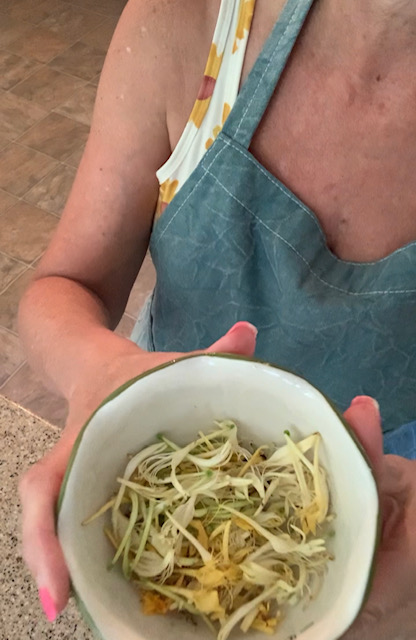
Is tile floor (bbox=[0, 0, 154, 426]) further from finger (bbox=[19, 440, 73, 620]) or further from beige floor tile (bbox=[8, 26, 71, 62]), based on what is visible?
finger (bbox=[19, 440, 73, 620])

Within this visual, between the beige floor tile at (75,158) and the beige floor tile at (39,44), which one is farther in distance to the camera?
the beige floor tile at (39,44)

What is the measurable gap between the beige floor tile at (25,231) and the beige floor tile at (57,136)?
0.26 meters

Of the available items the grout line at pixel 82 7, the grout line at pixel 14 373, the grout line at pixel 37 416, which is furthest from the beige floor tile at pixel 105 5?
the grout line at pixel 37 416

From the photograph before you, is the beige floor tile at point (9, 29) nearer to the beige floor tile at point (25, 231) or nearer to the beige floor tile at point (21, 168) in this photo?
the beige floor tile at point (21, 168)

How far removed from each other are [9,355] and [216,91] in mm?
1034

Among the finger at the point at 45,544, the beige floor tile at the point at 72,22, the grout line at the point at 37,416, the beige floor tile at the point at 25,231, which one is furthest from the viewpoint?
the beige floor tile at the point at 72,22

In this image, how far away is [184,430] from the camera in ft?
1.36

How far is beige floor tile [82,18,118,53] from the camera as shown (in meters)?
2.27

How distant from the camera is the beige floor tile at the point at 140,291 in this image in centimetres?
155

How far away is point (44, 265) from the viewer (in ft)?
2.22

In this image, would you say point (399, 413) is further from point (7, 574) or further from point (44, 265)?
point (7, 574)

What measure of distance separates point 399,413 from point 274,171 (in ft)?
1.17

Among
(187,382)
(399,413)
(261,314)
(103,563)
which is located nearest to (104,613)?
(103,563)

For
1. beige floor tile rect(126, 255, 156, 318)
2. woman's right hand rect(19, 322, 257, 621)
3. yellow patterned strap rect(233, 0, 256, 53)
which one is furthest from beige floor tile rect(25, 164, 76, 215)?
woman's right hand rect(19, 322, 257, 621)
